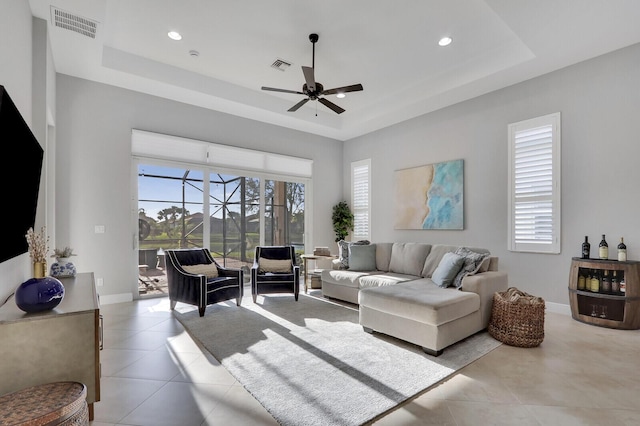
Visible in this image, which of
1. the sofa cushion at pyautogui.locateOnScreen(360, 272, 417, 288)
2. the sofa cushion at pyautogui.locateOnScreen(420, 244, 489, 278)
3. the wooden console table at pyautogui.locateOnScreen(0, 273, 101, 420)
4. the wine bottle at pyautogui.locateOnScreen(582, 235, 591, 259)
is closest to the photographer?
the wooden console table at pyautogui.locateOnScreen(0, 273, 101, 420)

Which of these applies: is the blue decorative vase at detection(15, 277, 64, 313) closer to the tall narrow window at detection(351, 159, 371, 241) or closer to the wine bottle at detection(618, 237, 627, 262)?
the wine bottle at detection(618, 237, 627, 262)

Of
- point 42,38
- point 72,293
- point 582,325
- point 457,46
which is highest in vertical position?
point 457,46

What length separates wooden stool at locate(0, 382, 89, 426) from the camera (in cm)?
133

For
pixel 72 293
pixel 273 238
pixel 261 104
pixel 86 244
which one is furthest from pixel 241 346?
pixel 261 104

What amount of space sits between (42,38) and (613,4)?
18.7ft

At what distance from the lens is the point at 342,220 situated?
721 centimetres

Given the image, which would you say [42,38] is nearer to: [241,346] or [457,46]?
[241,346]

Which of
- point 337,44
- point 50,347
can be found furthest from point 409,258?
point 50,347

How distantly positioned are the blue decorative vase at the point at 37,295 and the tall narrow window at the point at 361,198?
18.7 ft

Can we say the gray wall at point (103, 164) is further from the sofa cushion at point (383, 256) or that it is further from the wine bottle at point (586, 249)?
the wine bottle at point (586, 249)

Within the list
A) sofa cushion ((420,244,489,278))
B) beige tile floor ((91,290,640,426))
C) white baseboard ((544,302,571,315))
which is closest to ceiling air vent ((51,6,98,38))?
beige tile floor ((91,290,640,426))

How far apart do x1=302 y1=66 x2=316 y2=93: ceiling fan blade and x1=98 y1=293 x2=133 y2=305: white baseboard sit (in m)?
4.06

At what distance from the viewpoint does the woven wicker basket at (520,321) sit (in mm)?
3074

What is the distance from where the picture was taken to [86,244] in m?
4.57
